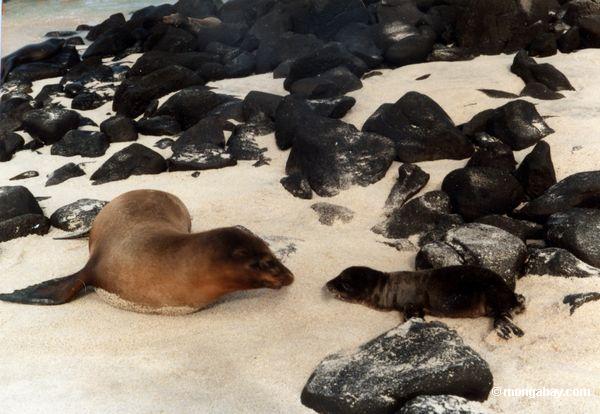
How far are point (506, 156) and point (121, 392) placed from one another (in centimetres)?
380

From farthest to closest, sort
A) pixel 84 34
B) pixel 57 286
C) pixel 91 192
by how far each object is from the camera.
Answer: pixel 84 34 < pixel 91 192 < pixel 57 286

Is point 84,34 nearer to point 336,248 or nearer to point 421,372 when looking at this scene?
point 336,248

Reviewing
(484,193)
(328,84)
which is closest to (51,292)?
(484,193)

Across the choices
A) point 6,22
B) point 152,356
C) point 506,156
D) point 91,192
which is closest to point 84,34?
point 6,22

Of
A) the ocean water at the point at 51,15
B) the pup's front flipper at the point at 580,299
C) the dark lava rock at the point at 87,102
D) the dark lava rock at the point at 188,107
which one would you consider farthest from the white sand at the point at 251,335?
the ocean water at the point at 51,15

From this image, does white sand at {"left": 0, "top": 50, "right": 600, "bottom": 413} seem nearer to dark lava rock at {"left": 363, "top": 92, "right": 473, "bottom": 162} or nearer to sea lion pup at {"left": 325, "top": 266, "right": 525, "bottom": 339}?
sea lion pup at {"left": 325, "top": 266, "right": 525, "bottom": 339}

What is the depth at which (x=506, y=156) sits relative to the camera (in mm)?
5457

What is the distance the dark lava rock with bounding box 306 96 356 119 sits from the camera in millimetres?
6703

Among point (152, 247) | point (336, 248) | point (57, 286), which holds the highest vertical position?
point (152, 247)

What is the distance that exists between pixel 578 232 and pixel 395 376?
1.96 meters

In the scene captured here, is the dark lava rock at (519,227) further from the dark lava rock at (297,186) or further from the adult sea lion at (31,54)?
the adult sea lion at (31,54)

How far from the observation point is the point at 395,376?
Result: 302 cm

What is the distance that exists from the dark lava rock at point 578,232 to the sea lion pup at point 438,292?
0.67m

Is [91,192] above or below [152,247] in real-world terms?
below
